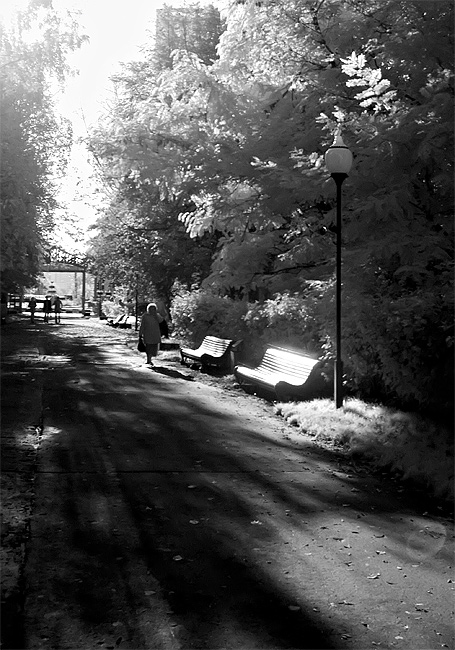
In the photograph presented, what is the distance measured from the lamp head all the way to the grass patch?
10.3ft

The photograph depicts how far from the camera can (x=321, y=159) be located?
444 inches

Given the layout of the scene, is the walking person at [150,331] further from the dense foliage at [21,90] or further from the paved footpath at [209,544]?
the paved footpath at [209,544]

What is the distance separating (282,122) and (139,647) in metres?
9.65

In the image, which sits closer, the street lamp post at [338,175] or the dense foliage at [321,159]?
the dense foliage at [321,159]

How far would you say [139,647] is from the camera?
4043 mm

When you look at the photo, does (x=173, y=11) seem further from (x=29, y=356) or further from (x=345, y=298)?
(x=345, y=298)

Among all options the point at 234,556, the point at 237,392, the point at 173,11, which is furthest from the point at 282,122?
the point at 173,11

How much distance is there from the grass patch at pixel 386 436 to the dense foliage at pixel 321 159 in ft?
1.55

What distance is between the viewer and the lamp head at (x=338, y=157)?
33.6 feet

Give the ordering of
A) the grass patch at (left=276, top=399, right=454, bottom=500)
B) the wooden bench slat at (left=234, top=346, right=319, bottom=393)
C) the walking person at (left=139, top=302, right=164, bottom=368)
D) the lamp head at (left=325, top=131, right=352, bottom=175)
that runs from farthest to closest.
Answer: the walking person at (left=139, top=302, right=164, bottom=368), the wooden bench slat at (left=234, top=346, right=319, bottom=393), the lamp head at (left=325, top=131, right=352, bottom=175), the grass patch at (left=276, top=399, right=454, bottom=500)

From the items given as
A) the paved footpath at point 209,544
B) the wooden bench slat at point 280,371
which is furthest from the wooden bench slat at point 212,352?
the paved footpath at point 209,544

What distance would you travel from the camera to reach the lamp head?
10227 mm

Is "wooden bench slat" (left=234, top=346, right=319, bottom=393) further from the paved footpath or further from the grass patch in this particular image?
the paved footpath

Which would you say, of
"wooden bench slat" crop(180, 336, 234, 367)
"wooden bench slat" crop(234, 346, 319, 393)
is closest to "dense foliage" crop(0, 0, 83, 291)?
"wooden bench slat" crop(180, 336, 234, 367)
